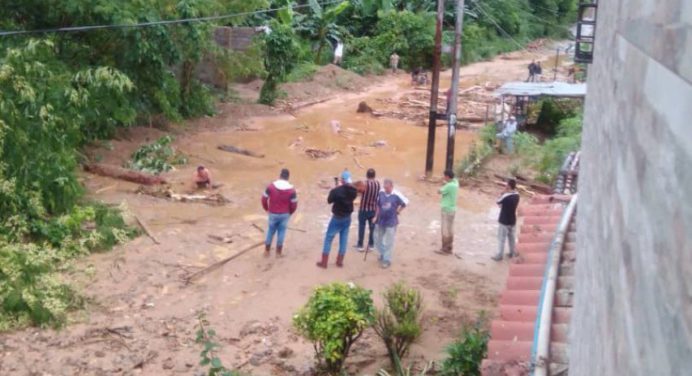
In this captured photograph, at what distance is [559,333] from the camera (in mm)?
5531

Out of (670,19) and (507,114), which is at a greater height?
(670,19)

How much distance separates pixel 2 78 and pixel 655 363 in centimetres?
1190

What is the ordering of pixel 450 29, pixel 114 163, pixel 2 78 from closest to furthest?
pixel 2 78
pixel 114 163
pixel 450 29

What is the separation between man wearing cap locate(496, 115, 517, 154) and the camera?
1978 centimetres

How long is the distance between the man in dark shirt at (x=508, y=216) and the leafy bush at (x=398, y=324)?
9.65ft

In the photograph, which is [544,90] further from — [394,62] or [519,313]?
[519,313]

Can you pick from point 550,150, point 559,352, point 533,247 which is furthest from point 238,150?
point 559,352

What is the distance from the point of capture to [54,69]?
49.9ft

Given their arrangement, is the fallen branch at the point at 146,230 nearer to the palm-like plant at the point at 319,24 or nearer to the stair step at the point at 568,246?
the stair step at the point at 568,246

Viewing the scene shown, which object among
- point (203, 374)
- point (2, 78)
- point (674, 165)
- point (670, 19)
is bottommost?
point (203, 374)

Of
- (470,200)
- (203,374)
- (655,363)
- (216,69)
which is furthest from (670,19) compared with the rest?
(216,69)

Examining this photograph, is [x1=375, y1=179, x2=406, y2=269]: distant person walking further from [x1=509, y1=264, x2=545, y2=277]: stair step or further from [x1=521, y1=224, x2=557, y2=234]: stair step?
[x1=509, y1=264, x2=545, y2=277]: stair step

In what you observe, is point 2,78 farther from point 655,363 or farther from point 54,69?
point 655,363

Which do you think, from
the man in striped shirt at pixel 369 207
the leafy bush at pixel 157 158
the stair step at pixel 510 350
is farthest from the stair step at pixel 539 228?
the leafy bush at pixel 157 158
